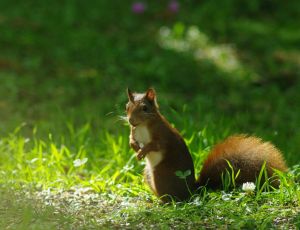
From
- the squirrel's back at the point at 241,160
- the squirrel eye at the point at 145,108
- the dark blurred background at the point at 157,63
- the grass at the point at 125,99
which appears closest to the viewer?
→ the grass at the point at 125,99

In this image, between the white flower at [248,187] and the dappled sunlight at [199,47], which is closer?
the white flower at [248,187]

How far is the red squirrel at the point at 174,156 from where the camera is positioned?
4641mm

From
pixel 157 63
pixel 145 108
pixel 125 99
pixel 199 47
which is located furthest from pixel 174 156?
pixel 199 47

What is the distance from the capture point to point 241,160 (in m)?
4.73

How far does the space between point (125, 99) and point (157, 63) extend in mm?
2245

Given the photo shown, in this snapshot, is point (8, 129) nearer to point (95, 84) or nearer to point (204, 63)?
point (95, 84)

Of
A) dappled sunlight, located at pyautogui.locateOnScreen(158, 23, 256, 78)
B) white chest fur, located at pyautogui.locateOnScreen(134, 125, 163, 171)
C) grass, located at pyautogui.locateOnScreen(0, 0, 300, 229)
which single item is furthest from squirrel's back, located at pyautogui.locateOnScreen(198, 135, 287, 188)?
dappled sunlight, located at pyautogui.locateOnScreen(158, 23, 256, 78)

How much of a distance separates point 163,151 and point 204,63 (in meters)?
4.77

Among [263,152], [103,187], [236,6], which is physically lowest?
[103,187]

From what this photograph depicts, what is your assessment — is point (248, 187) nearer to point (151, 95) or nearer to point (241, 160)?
point (241, 160)

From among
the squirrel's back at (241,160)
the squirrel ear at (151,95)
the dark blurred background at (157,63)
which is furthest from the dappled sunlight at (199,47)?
the squirrel ear at (151,95)

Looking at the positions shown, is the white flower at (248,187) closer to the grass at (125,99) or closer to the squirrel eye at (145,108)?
the grass at (125,99)

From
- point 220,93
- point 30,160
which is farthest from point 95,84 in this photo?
point 30,160

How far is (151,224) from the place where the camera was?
4312 mm
